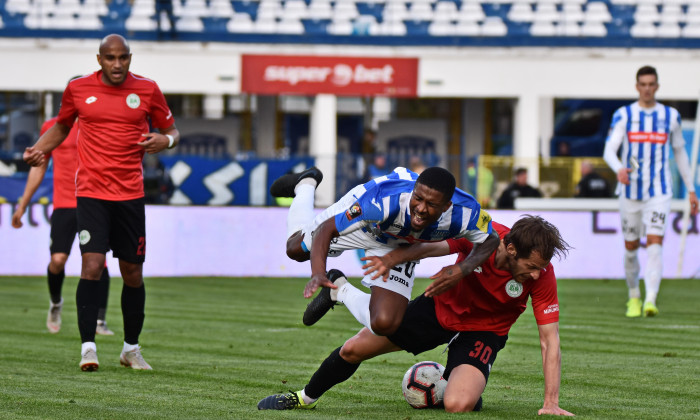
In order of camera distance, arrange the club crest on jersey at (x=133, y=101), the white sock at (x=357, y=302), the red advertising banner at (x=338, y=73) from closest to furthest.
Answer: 1. the white sock at (x=357, y=302)
2. the club crest on jersey at (x=133, y=101)
3. the red advertising banner at (x=338, y=73)

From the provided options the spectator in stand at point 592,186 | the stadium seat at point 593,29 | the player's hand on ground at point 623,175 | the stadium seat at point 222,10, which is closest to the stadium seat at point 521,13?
the stadium seat at point 593,29

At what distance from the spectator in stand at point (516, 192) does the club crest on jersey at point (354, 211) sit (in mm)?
14092

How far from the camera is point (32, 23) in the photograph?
27328 mm

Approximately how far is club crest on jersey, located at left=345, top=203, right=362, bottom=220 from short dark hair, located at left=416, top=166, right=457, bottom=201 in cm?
38

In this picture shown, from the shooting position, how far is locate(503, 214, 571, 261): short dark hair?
5691mm

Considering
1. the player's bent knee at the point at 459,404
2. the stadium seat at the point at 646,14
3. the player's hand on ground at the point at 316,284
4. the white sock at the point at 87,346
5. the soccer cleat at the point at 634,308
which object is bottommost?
the soccer cleat at the point at 634,308

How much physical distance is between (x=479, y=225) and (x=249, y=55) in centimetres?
2114

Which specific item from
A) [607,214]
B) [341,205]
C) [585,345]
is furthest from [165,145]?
[607,214]

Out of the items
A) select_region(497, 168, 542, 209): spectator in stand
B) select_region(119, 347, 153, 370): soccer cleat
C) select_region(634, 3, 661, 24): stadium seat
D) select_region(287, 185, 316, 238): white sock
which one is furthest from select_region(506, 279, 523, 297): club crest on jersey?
select_region(634, 3, 661, 24): stadium seat

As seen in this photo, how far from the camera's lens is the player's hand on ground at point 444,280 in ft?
18.8

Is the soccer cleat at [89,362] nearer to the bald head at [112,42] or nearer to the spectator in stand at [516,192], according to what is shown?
the bald head at [112,42]

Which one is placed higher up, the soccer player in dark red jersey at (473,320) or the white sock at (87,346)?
the soccer player in dark red jersey at (473,320)

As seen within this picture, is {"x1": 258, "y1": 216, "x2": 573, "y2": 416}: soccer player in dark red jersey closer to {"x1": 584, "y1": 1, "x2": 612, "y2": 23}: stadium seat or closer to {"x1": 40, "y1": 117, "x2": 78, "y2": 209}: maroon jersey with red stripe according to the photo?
{"x1": 40, "y1": 117, "x2": 78, "y2": 209}: maroon jersey with red stripe

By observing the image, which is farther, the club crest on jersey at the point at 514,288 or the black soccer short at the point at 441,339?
the black soccer short at the point at 441,339
